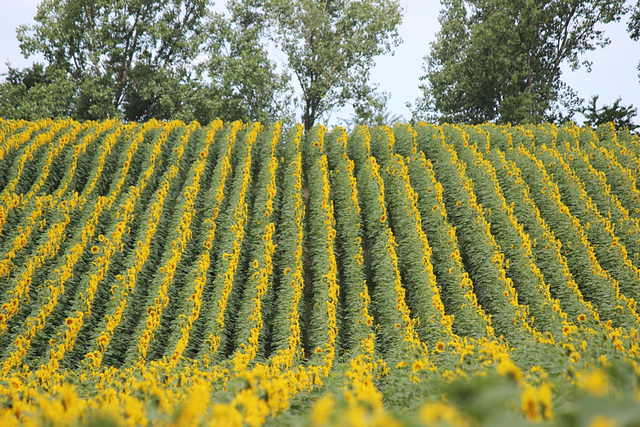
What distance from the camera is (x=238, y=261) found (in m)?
6.99

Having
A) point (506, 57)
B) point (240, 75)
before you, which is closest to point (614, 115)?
point (506, 57)

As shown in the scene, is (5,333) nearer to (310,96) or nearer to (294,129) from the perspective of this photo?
(294,129)

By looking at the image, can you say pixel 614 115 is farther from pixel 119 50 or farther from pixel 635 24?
pixel 119 50

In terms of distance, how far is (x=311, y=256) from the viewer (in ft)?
23.7

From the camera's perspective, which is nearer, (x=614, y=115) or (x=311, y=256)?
(x=311, y=256)

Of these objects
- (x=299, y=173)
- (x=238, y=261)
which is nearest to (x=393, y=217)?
(x=299, y=173)

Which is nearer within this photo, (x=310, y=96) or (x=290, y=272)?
(x=290, y=272)

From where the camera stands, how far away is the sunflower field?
5.03 m

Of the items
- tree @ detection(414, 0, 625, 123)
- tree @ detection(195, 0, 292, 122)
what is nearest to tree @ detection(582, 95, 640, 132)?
tree @ detection(414, 0, 625, 123)

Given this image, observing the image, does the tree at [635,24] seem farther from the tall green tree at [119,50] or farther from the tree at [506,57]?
the tall green tree at [119,50]

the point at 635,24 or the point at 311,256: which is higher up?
the point at 635,24

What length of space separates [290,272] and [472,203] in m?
3.17

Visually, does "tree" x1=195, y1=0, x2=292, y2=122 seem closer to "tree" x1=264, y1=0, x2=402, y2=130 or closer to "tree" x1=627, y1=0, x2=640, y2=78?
"tree" x1=264, y1=0, x2=402, y2=130

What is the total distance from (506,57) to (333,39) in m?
7.24
